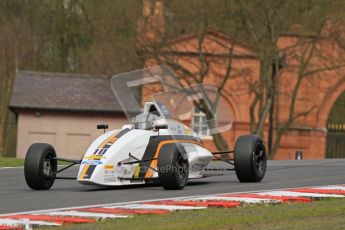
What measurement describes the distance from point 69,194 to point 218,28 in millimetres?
30037

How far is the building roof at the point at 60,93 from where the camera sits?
54625 millimetres

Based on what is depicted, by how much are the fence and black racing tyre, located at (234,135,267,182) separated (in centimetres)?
3492

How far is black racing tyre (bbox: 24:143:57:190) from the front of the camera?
17.5m

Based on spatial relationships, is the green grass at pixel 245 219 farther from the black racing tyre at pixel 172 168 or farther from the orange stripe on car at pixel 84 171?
the orange stripe on car at pixel 84 171

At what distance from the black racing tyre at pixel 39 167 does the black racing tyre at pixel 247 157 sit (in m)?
3.12

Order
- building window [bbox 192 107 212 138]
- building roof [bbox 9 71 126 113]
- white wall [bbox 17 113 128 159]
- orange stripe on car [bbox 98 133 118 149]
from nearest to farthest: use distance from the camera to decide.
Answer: orange stripe on car [bbox 98 133 118 149]
building window [bbox 192 107 212 138]
white wall [bbox 17 113 128 159]
building roof [bbox 9 71 126 113]

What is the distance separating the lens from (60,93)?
5606 centimetres

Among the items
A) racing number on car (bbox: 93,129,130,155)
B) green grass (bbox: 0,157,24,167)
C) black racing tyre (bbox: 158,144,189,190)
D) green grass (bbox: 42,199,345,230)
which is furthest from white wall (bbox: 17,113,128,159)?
green grass (bbox: 42,199,345,230)

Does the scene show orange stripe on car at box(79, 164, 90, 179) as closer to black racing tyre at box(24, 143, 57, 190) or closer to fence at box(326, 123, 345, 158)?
black racing tyre at box(24, 143, 57, 190)

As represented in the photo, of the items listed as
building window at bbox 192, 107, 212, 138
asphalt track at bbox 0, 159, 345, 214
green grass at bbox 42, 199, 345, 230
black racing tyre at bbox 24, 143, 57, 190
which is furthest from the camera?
building window at bbox 192, 107, 212, 138

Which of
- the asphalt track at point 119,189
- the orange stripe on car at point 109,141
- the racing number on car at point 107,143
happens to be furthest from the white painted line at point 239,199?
the orange stripe on car at point 109,141

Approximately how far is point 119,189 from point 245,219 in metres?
4.96

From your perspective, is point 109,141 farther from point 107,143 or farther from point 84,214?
point 84,214

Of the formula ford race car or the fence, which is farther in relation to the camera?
the fence
